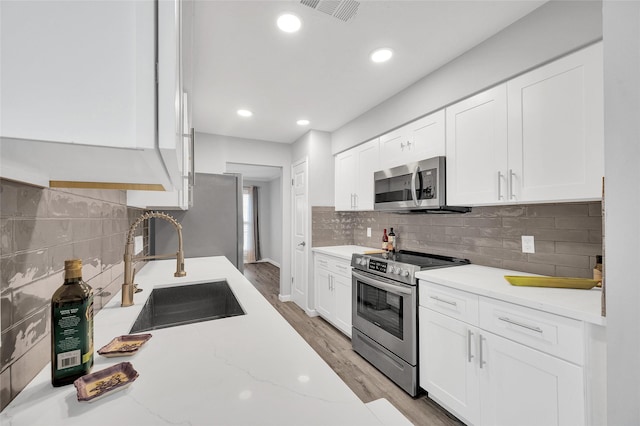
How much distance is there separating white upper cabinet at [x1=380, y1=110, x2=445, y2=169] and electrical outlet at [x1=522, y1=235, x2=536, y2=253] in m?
0.80

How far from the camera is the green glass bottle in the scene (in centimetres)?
60

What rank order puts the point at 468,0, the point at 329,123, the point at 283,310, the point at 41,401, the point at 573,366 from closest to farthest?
the point at 41,401 < the point at 573,366 < the point at 468,0 < the point at 329,123 < the point at 283,310

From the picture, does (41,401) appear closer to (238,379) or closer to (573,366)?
(238,379)

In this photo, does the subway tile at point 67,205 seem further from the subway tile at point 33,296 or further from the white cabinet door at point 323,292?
the white cabinet door at point 323,292

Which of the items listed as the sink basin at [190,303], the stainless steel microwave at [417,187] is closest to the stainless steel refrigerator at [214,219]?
the sink basin at [190,303]

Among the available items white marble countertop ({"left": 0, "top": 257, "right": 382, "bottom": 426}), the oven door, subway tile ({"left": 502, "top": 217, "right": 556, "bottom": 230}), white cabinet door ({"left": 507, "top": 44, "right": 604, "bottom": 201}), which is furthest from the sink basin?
subway tile ({"left": 502, "top": 217, "right": 556, "bottom": 230})

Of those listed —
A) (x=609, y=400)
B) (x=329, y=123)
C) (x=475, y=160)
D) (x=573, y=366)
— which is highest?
(x=329, y=123)

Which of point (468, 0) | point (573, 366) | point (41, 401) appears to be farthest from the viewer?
point (468, 0)

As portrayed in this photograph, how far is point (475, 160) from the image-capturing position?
1.90 meters

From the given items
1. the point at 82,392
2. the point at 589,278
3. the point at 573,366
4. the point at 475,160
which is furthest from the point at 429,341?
the point at 82,392

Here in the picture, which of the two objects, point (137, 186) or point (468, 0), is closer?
point (137, 186)

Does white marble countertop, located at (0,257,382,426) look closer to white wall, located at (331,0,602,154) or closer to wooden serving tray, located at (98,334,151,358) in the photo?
wooden serving tray, located at (98,334,151,358)

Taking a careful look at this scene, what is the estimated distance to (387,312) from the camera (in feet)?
7.30

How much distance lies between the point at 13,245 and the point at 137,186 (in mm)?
291
